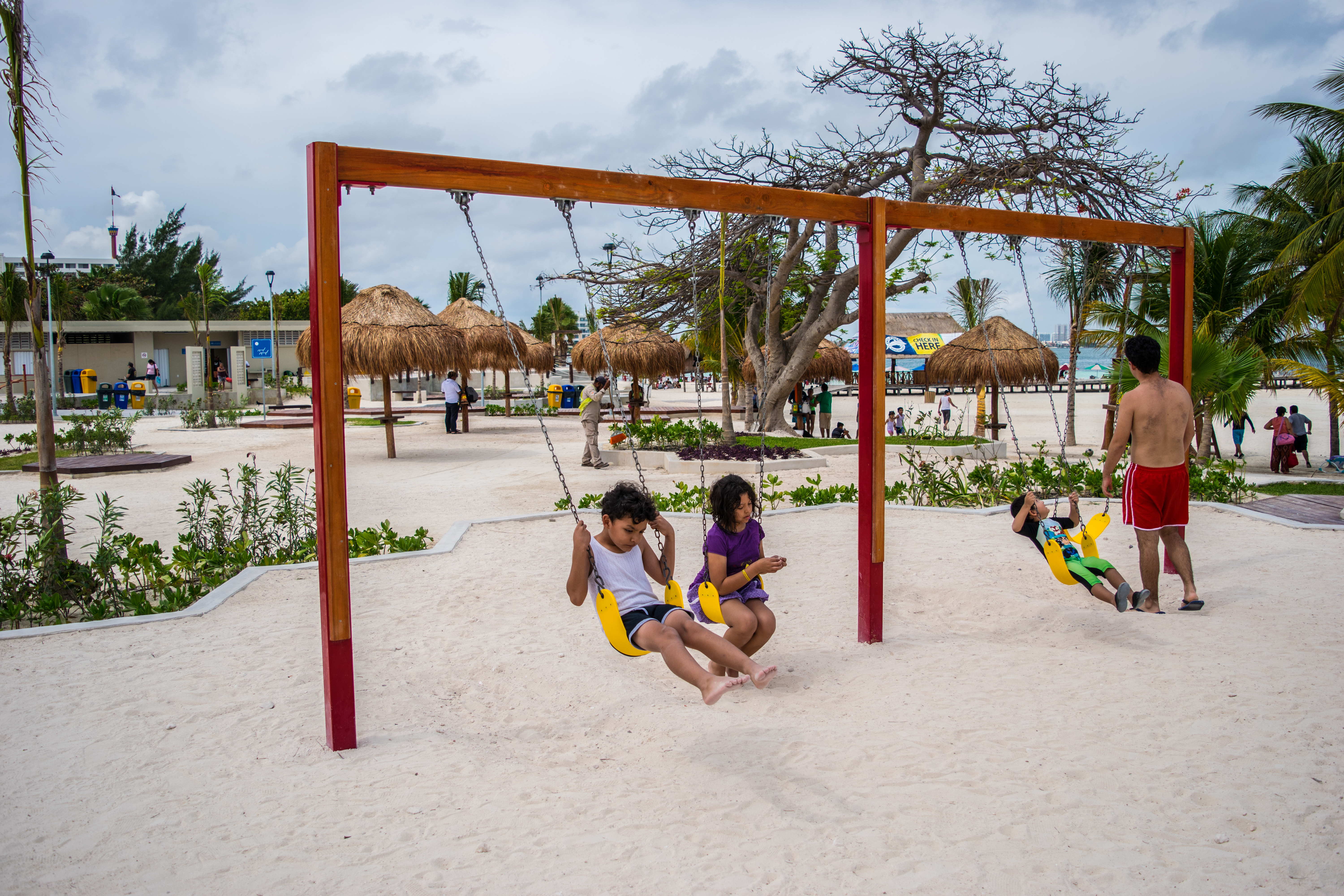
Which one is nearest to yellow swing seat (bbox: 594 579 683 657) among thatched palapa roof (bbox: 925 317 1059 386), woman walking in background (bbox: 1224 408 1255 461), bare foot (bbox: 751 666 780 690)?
bare foot (bbox: 751 666 780 690)

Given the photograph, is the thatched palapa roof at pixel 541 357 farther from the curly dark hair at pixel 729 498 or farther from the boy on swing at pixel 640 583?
the boy on swing at pixel 640 583

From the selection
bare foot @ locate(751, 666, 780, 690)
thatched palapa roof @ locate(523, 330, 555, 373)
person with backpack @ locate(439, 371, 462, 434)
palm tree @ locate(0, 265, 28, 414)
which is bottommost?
→ bare foot @ locate(751, 666, 780, 690)

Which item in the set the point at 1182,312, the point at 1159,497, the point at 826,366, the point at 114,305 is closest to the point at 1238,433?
the point at 826,366

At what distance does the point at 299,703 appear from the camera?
4.00 meters

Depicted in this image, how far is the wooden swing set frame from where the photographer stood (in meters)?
3.47

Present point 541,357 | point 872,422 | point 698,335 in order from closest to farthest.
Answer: point 872,422, point 698,335, point 541,357

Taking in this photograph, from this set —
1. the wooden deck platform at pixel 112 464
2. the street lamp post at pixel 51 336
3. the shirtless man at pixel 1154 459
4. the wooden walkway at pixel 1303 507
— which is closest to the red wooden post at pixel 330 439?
the shirtless man at pixel 1154 459

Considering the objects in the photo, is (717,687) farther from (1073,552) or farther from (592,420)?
(592,420)

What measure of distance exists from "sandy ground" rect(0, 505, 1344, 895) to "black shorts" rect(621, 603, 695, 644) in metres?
0.45

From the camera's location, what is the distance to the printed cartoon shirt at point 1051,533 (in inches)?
197

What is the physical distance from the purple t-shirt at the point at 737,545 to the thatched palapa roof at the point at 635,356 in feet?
62.4

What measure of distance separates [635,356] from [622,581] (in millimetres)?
20569

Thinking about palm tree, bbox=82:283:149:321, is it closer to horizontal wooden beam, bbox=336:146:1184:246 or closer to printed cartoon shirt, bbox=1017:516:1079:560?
horizontal wooden beam, bbox=336:146:1184:246

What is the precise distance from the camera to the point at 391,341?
15750mm
